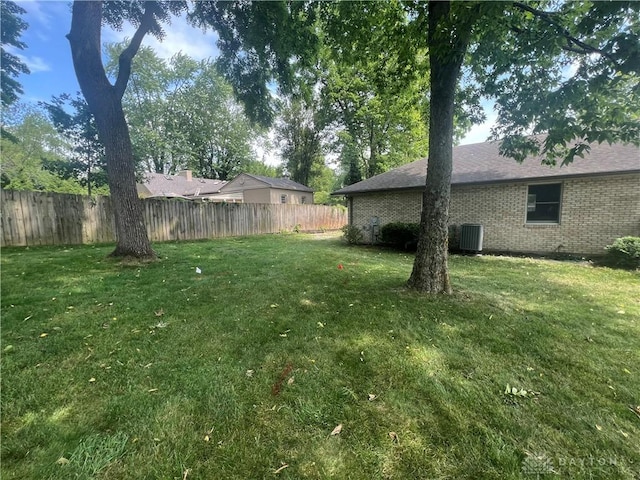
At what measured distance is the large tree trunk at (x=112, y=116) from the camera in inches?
241

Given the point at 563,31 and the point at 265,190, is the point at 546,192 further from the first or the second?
the point at 265,190

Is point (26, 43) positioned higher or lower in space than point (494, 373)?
higher

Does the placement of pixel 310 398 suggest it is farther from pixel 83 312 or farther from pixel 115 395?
pixel 83 312

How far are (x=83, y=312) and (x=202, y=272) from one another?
7.81 feet

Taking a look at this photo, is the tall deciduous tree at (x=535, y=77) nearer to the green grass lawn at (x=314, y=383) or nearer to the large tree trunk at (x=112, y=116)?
the green grass lawn at (x=314, y=383)

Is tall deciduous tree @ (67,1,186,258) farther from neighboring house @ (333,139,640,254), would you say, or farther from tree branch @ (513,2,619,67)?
neighboring house @ (333,139,640,254)

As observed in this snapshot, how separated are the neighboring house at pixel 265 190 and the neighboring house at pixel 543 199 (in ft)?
A: 48.8

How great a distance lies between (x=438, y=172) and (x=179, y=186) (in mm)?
30374

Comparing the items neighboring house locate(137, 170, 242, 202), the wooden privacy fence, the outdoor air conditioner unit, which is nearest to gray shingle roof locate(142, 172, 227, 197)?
neighboring house locate(137, 170, 242, 202)

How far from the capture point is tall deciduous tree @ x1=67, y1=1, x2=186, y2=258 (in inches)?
241

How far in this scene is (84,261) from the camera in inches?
251

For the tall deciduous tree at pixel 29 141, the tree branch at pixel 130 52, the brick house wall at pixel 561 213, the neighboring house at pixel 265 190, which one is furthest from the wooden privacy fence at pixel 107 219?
the tall deciduous tree at pixel 29 141

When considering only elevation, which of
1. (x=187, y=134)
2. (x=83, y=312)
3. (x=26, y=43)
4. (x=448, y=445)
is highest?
(x=187, y=134)

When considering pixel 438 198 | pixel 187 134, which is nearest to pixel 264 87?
pixel 438 198
